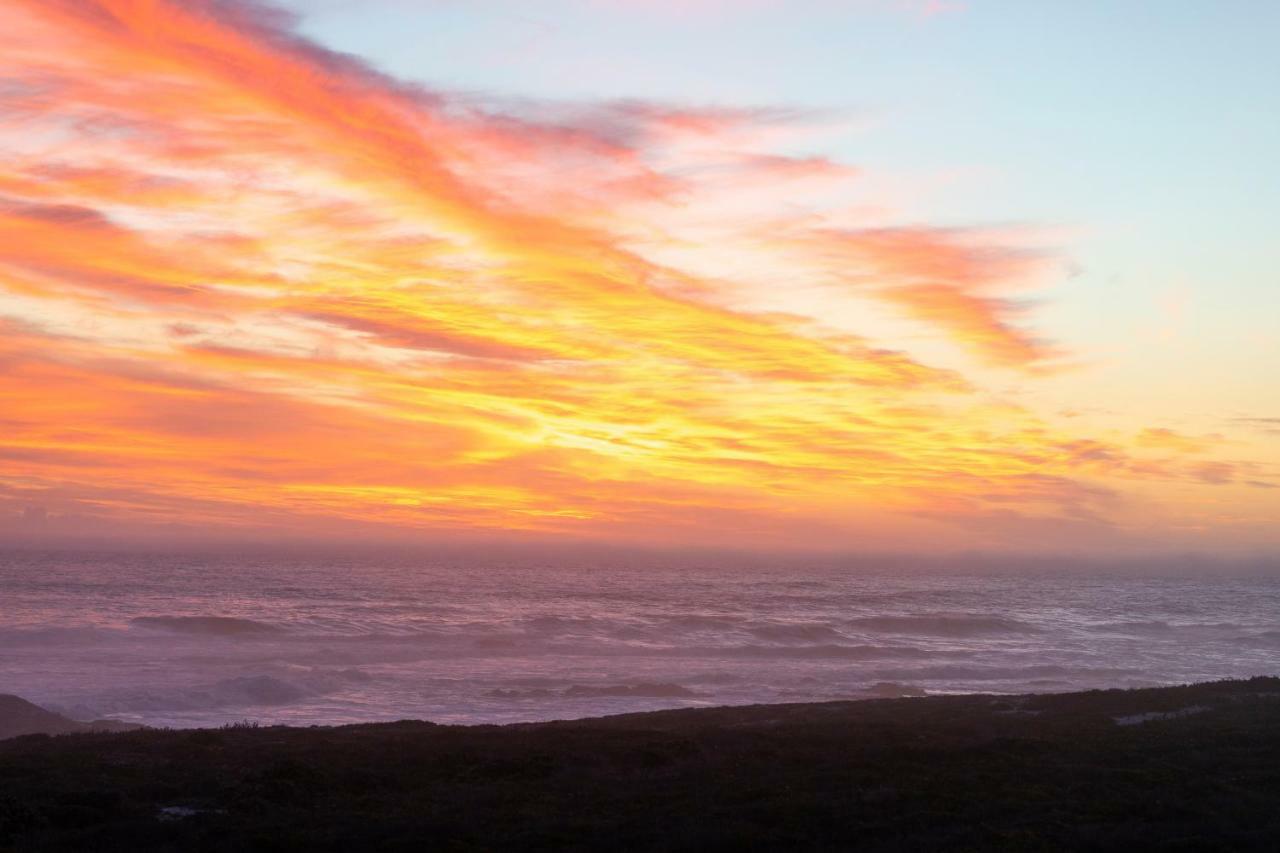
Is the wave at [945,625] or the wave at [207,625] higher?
A: the wave at [207,625]

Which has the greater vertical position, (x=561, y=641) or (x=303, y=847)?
(x=303, y=847)

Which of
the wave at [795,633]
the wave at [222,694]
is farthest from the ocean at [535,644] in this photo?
the wave at [795,633]

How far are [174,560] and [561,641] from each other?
109m

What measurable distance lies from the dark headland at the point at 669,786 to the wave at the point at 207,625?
154 feet

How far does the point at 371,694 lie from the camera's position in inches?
1698

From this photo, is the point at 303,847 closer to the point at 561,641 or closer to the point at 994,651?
the point at 561,641

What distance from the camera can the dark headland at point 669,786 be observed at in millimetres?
13023

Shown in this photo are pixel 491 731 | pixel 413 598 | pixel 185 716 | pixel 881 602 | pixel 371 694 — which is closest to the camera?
pixel 491 731

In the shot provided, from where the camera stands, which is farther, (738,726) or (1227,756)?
(738,726)

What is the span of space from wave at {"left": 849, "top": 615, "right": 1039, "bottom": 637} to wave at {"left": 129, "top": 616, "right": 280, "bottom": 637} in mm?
48421

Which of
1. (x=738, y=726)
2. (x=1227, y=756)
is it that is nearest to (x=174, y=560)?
(x=738, y=726)

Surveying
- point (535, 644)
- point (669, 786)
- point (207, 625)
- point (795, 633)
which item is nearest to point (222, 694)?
point (535, 644)

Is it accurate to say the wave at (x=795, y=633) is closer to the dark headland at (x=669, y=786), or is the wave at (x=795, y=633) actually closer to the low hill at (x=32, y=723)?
the dark headland at (x=669, y=786)

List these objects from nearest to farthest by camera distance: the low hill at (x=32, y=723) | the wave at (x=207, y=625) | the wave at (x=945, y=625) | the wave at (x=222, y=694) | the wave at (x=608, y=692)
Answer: the low hill at (x=32, y=723) < the wave at (x=222, y=694) < the wave at (x=608, y=692) < the wave at (x=207, y=625) < the wave at (x=945, y=625)
